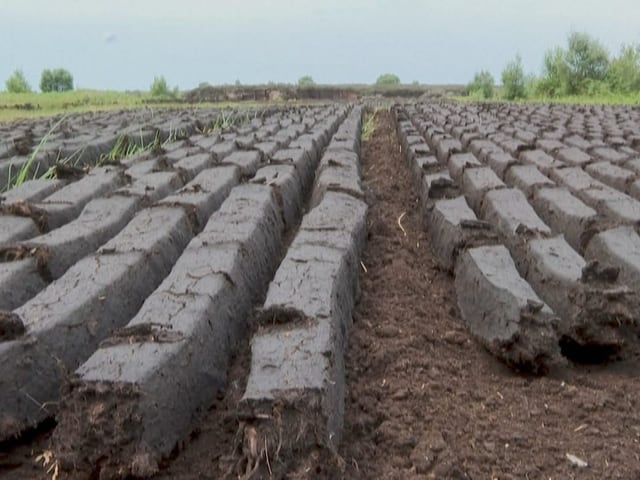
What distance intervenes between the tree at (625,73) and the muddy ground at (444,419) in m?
19.0

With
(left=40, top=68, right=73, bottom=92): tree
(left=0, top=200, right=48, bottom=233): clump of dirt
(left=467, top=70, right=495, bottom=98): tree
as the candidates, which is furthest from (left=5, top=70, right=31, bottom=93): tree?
(left=0, top=200, right=48, bottom=233): clump of dirt

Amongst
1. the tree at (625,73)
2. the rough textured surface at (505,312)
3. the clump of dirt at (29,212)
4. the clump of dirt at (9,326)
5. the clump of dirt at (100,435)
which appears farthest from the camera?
the tree at (625,73)

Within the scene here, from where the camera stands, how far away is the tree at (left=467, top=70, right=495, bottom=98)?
67.6ft

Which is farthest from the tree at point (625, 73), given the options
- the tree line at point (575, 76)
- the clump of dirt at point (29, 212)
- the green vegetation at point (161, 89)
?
the clump of dirt at point (29, 212)

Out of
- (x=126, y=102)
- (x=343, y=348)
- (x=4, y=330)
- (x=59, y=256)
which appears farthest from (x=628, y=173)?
(x=126, y=102)

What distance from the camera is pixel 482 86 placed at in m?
21.4

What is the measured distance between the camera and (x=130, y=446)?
1.76m

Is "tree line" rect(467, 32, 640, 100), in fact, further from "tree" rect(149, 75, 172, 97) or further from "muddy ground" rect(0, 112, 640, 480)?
"muddy ground" rect(0, 112, 640, 480)

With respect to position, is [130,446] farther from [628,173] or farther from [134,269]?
[628,173]

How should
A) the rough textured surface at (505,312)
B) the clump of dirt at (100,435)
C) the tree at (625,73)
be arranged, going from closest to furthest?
1. the clump of dirt at (100,435)
2. the rough textured surface at (505,312)
3. the tree at (625,73)

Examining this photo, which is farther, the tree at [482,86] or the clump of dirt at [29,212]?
the tree at [482,86]

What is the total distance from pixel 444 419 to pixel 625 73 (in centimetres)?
2013

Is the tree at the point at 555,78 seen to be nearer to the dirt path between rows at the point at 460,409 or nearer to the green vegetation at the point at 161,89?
the green vegetation at the point at 161,89

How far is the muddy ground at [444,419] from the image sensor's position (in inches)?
70.6
